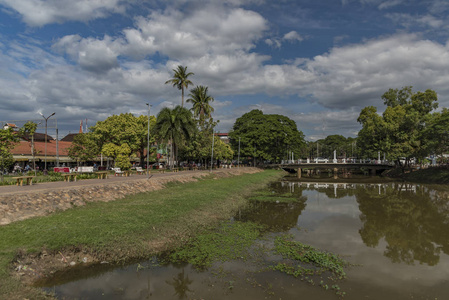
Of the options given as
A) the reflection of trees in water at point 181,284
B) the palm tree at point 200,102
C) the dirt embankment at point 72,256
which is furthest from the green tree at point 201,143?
the reflection of trees in water at point 181,284

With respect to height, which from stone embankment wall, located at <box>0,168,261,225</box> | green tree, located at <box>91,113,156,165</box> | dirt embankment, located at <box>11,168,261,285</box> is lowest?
dirt embankment, located at <box>11,168,261,285</box>

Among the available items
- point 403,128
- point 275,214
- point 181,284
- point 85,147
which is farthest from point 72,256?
point 403,128

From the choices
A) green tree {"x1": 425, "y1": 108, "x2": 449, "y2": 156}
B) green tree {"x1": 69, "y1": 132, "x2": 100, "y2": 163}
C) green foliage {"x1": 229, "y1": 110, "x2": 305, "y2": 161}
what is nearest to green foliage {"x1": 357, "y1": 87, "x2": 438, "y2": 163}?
green tree {"x1": 425, "y1": 108, "x2": 449, "y2": 156}

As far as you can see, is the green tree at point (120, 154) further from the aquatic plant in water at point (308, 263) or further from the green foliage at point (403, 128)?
the green foliage at point (403, 128)

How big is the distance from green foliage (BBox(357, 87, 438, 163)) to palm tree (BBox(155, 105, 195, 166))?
4136cm

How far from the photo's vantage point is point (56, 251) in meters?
10.7

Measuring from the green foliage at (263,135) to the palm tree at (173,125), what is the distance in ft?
83.5

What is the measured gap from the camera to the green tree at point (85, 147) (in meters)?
46.4

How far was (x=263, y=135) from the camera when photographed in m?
65.2

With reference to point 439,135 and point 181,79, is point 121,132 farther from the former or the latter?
point 439,135

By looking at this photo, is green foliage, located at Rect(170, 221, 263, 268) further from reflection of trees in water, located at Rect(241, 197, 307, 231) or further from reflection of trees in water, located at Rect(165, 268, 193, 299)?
reflection of trees in water, located at Rect(241, 197, 307, 231)

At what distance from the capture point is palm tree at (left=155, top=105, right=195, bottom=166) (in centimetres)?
4278

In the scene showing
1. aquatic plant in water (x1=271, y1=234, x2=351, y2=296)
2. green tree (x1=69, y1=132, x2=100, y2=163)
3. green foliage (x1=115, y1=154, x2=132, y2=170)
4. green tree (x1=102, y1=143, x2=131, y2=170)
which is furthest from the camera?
green tree (x1=69, y1=132, x2=100, y2=163)

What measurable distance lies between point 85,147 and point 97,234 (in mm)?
41037
